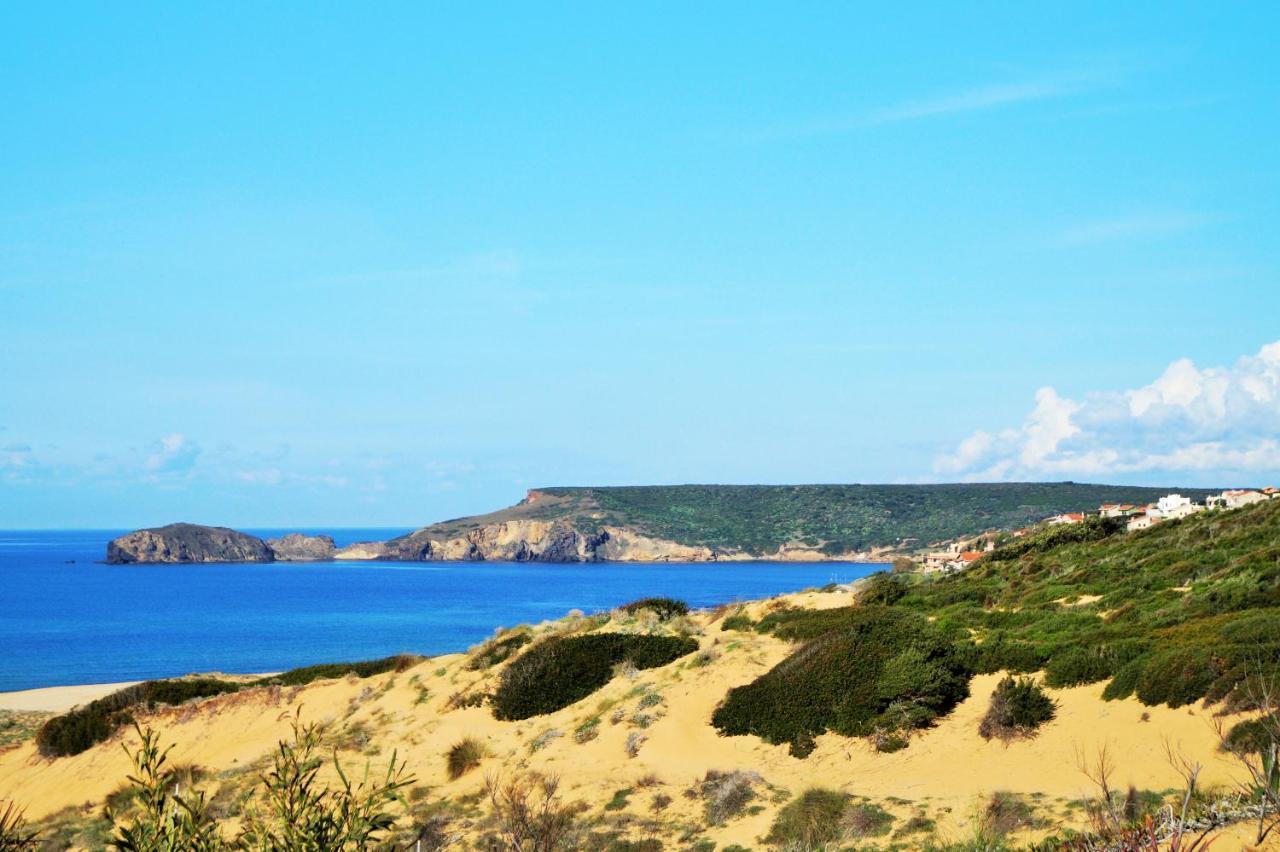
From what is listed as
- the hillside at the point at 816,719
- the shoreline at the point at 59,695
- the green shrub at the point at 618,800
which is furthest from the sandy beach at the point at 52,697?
the green shrub at the point at 618,800

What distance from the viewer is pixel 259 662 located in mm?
68875

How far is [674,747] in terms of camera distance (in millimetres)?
24578

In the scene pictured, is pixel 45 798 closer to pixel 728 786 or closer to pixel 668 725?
pixel 668 725

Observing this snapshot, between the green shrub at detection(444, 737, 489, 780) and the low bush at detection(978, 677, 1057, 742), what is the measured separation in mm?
11929

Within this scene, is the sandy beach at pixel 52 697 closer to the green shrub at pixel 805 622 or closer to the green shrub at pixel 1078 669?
the green shrub at pixel 805 622

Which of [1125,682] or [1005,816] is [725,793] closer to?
[1005,816]

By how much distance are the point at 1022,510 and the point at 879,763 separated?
18710 centimetres

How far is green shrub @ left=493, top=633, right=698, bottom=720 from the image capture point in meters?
30.0

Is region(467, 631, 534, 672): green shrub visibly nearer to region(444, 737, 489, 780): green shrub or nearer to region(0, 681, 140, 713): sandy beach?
region(444, 737, 489, 780): green shrub

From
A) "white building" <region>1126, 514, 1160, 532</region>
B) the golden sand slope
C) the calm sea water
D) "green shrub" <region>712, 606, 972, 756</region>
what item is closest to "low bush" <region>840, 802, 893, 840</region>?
the golden sand slope

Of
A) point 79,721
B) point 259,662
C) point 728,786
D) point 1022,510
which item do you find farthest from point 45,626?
point 1022,510

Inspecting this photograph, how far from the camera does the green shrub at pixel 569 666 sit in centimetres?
3005

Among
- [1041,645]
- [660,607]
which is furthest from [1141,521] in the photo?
[1041,645]

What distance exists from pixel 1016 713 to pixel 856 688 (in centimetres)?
394
